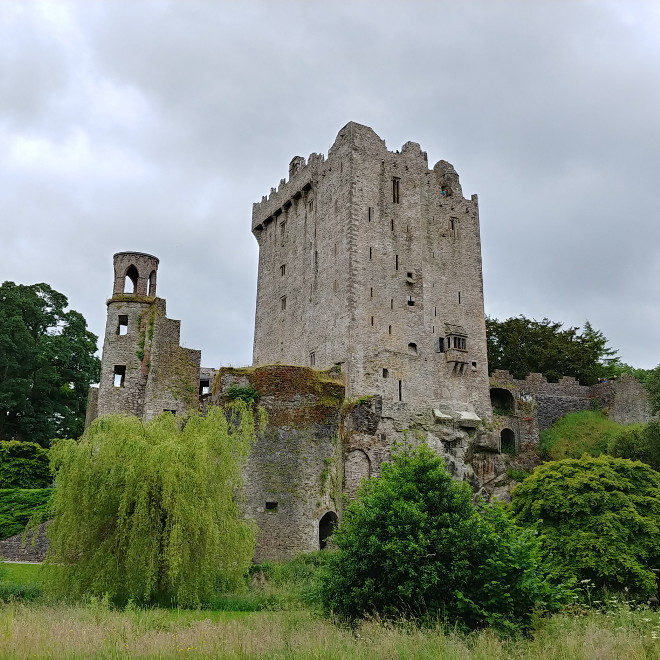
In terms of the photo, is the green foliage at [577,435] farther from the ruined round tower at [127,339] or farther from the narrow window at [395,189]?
the ruined round tower at [127,339]

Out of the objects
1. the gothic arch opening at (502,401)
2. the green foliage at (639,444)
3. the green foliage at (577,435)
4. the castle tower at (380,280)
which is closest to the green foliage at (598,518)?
the green foliage at (639,444)

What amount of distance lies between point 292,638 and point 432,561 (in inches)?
145

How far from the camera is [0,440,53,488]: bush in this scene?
29484 mm

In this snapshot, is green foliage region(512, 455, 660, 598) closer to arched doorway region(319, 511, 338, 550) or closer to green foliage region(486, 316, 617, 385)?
arched doorway region(319, 511, 338, 550)

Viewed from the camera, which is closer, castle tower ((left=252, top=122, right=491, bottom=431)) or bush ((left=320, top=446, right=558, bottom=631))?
bush ((left=320, top=446, right=558, bottom=631))

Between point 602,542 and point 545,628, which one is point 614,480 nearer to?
point 602,542

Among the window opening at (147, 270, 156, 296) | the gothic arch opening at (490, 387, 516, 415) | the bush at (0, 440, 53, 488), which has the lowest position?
the bush at (0, 440, 53, 488)

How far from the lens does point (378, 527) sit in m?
15.4

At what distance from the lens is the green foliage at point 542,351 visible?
50156 mm

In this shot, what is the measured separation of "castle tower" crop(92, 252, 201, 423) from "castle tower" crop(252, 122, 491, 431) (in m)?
8.24

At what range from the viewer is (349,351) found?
38031 millimetres

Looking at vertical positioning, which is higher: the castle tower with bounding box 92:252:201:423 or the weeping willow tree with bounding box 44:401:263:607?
the castle tower with bounding box 92:252:201:423

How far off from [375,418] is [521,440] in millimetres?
11717

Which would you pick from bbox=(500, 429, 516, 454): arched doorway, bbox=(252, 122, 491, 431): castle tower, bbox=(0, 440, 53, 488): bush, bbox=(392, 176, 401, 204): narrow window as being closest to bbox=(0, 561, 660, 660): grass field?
bbox=(0, 440, 53, 488): bush
